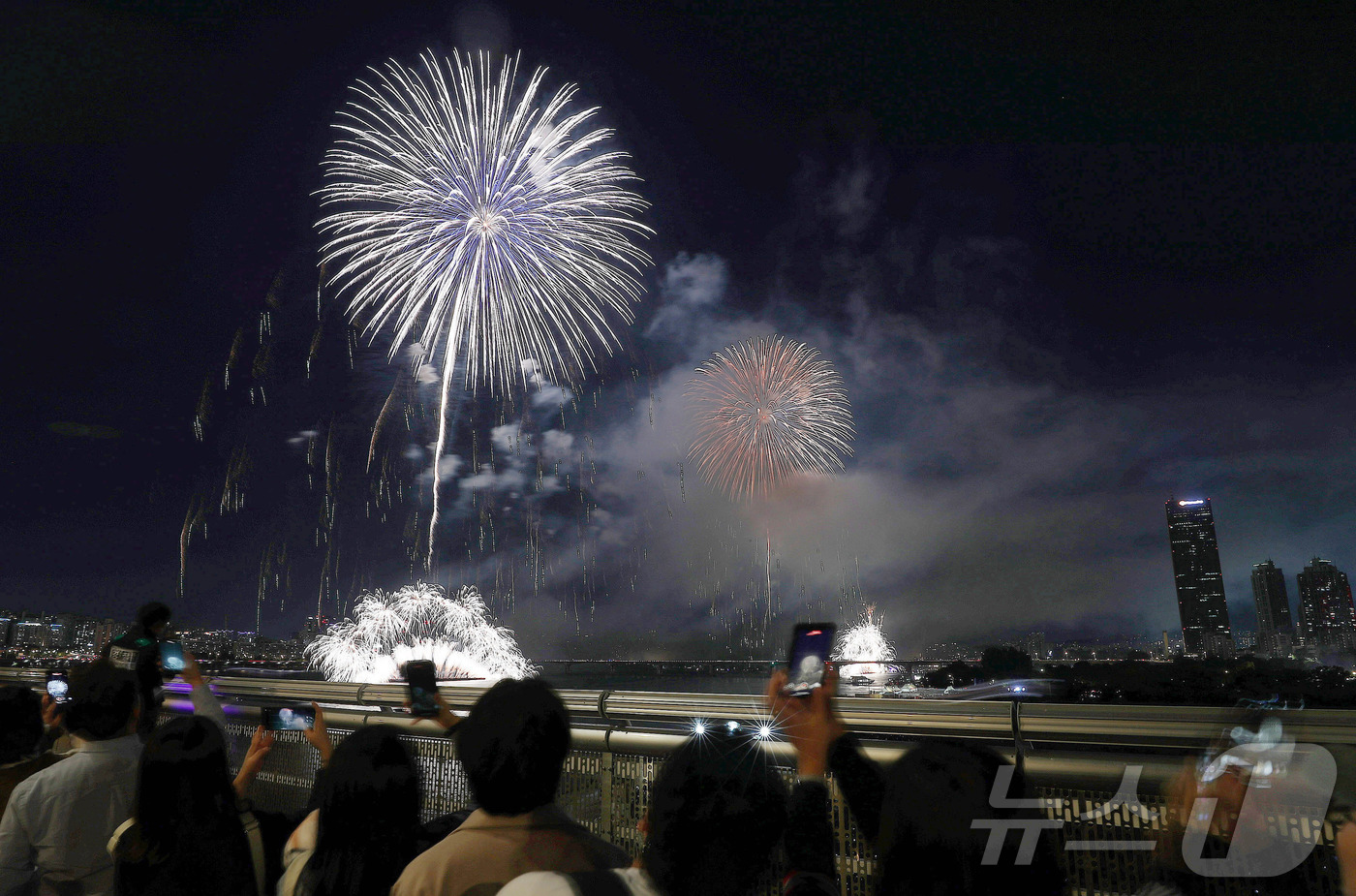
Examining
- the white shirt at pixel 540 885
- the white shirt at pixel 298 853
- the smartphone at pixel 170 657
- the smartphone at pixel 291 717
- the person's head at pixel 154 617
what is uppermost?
the person's head at pixel 154 617

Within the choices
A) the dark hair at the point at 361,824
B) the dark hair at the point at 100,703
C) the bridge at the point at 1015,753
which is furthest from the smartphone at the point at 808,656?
the dark hair at the point at 100,703

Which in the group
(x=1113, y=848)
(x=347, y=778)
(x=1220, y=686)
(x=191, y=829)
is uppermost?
(x=347, y=778)

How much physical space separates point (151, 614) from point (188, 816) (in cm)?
297

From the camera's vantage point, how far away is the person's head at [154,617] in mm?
5211

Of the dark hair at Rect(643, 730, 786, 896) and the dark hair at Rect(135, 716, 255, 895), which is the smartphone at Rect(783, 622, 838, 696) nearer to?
the dark hair at Rect(643, 730, 786, 896)

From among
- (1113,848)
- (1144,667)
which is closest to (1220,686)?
(1144,667)

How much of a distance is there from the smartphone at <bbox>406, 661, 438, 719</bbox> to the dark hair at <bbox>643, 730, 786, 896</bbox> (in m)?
2.38

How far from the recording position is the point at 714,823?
1996 mm

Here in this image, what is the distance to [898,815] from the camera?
1.73m

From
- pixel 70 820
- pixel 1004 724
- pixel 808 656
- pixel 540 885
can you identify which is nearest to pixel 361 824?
pixel 540 885

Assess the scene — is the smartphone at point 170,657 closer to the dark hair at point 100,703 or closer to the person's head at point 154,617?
the person's head at point 154,617

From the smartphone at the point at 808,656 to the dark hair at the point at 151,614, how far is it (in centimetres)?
470

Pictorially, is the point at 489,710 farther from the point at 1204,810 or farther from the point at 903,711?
the point at 1204,810

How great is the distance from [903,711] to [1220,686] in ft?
246
